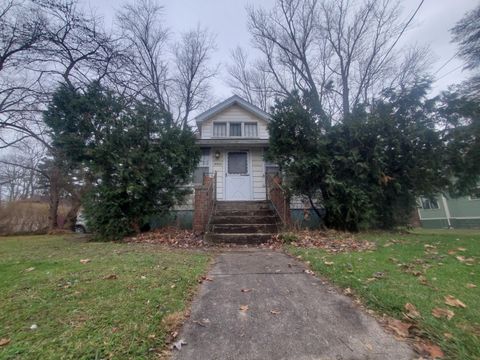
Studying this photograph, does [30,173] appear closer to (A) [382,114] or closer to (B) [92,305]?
(B) [92,305]

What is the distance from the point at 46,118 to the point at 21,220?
34.5 ft

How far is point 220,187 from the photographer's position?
33.5 ft

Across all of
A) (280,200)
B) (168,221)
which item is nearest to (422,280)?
(280,200)

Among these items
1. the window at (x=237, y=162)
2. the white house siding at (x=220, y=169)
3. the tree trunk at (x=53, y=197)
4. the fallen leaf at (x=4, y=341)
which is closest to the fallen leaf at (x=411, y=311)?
the fallen leaf at (x=4, y=341)

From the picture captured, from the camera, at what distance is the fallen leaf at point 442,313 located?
206 centimetres

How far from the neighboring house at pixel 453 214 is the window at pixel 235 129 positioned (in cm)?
1414

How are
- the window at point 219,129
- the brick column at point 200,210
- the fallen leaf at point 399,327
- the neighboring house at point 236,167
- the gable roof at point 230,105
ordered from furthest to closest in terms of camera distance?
the window at point 219,129, the gable roof at point 230,105, the neighboring house at point 236,167, the brick column at point 200,210, the fallen leaf at point 399,327

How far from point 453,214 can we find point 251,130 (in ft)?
58.3

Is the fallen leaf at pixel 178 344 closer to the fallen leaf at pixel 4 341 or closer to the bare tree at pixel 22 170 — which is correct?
the fallen leaf at pixel 4 341

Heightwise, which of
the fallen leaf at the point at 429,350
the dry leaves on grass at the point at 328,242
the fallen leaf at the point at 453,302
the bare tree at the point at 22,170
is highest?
the bare tree at the point at 22,170

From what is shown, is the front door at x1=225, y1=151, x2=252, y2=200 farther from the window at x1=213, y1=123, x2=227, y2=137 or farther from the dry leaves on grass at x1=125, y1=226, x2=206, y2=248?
the dry leaves on grass at x1=125, y1=226, x2=206, y2=248

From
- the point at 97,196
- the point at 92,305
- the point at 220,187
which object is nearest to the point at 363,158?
the point at 220,187

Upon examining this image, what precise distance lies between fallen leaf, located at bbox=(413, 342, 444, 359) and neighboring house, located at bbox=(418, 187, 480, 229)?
1765cm

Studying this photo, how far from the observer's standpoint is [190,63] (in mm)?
17562
